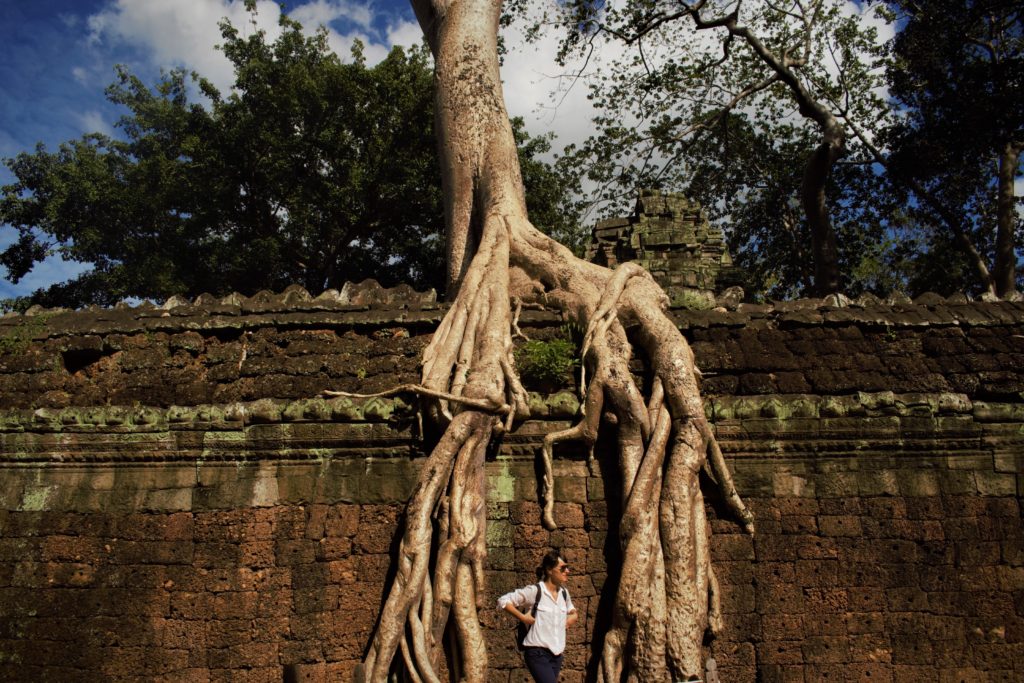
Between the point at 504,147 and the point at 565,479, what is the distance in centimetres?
325

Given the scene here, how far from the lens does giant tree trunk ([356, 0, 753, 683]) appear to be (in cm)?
393

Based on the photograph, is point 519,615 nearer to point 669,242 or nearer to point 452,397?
point 452,397

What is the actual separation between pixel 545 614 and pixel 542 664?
239 mm

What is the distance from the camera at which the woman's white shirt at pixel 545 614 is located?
3.71 metres

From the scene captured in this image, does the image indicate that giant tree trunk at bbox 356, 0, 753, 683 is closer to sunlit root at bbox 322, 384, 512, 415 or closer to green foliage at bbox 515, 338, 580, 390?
sunlit root at bbox 322, 384, 512, 415

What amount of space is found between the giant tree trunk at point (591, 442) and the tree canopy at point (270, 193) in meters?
9.91

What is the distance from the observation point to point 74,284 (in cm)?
1667

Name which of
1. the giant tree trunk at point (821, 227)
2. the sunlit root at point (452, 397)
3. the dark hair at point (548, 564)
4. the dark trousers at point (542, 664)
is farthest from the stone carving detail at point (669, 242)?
the giant tree trunk at point (821, 227)

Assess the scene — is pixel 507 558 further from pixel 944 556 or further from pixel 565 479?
pixel 944 556

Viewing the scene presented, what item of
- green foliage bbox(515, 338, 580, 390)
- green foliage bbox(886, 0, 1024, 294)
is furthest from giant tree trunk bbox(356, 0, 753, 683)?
green foliage bbox(886, 0, 1024, 294)

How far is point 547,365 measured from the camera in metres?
4.67

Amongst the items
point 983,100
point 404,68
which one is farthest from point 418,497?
point 404,68

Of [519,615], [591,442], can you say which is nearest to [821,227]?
[591,442]

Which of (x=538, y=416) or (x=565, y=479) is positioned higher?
(x=538, y=416)
